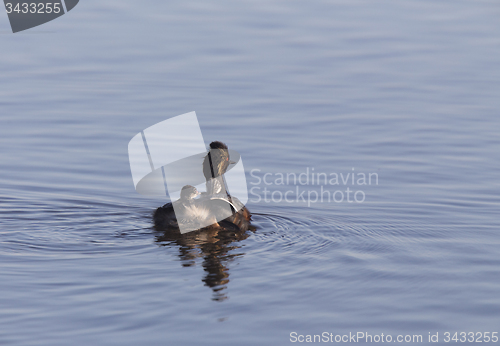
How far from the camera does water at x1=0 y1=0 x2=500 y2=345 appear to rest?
7164 millimetres

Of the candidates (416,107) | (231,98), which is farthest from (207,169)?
(416,107)

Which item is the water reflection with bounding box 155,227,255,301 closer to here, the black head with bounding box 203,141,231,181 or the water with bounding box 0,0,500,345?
the water with bounding box 0,0,500,345

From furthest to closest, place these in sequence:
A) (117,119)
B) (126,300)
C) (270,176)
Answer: (117,119) → (270,176) → (126,300)

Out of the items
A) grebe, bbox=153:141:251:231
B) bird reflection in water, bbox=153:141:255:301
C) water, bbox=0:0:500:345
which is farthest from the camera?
grebe, bbox=153:141:251:231

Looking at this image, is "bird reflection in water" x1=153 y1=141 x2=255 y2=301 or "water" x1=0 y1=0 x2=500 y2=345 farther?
"bird reflection in water" x1=153 y1=141 x2=255 y2=301

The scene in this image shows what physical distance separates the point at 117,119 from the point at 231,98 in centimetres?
228

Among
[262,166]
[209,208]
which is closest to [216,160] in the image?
[209,208]

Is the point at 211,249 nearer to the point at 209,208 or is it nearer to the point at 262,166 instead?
the point at 209,208

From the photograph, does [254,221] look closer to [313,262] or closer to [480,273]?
[313,262]

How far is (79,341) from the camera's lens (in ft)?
21.1

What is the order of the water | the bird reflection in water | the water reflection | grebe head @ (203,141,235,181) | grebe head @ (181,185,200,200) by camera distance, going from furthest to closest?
grebe head @ (203,141,235,181)
grebe head @ (181,185,200,200)
the bird reflection in water
the water reflection
the water

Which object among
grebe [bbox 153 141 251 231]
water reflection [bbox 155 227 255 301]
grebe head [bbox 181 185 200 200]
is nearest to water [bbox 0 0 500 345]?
water reflection [bbox 155 227 255 301]

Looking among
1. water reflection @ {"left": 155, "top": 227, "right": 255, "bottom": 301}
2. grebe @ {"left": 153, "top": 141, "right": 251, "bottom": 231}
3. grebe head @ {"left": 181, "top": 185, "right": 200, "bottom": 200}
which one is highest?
grebe head @ {"left": 181, "top": 185, "right": 200, "bottom": 200}

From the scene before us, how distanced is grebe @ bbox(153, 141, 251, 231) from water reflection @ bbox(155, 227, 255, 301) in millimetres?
97
